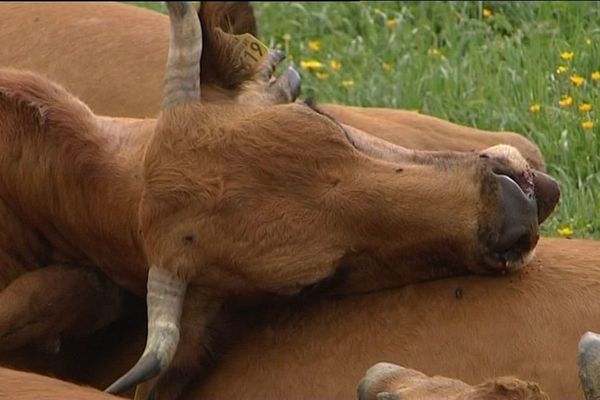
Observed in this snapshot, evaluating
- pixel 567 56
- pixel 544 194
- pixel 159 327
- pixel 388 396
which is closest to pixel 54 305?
pixel 159 327

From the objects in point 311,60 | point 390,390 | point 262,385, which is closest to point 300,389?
point 262,385

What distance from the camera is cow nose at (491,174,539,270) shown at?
19.1 ft

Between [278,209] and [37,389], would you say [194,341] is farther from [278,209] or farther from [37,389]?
[37,389]

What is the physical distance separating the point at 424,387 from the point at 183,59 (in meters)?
1.43

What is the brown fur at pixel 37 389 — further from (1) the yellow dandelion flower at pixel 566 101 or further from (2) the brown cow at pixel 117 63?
(1) the yellow dandelion flower at pixel 566 101

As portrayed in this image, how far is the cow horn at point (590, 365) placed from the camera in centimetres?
516

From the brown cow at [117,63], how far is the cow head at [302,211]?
147 centimetres

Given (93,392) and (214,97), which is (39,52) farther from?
(93,392)

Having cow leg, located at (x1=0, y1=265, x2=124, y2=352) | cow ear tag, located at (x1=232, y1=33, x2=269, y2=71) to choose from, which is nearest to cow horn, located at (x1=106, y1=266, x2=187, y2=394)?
cow leg, located at (x1=0, y1=265, x2=124, y2=352)

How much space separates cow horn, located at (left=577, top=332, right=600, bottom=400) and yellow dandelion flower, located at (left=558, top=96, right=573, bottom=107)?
9.31 ft

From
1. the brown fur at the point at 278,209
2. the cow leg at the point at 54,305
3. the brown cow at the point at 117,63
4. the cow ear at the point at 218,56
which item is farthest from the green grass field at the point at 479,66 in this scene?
the cow leg at the point at 54,305

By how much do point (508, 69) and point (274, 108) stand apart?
2.68m

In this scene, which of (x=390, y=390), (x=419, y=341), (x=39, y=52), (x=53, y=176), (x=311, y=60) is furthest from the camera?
(x=311, y=60)

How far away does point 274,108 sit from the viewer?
616 cm
